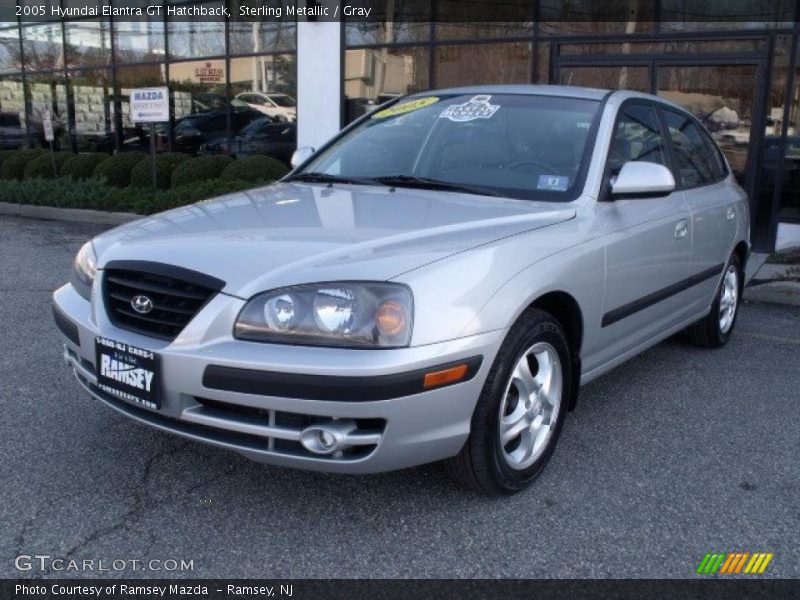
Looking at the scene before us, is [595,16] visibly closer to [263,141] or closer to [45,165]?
[263,141]

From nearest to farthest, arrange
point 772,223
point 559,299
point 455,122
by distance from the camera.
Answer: point 559,299, point 455,122, point 772,223

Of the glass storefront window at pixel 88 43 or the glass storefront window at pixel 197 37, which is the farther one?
the glass storefront window at pixel 88 43

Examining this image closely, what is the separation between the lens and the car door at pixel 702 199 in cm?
442

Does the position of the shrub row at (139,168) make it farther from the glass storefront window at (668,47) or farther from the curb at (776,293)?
the curb at (776,293)

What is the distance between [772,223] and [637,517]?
24.0 feet

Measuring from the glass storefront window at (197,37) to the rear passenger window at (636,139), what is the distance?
1093 cm

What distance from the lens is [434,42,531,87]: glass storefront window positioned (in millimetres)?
10727

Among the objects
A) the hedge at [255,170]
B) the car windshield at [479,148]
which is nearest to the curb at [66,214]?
the hedge at [255,170]

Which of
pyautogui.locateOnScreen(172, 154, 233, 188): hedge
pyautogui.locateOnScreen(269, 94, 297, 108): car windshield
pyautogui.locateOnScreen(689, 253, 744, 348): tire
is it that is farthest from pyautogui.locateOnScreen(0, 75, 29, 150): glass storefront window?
pyautogui.locateOnScreen(689, 253, 744, 348): tire

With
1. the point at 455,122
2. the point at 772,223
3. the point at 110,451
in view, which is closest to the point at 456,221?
the point at 455,122

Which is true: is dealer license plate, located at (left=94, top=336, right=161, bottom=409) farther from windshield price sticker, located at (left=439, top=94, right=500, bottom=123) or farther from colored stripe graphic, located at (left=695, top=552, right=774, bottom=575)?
windshield price sticker, located at (left=439, top=94, right=500, bottom=123)

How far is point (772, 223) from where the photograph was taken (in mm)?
9219

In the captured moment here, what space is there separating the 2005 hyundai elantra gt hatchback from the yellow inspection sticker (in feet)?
0.39

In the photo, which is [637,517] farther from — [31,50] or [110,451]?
[31,50]
